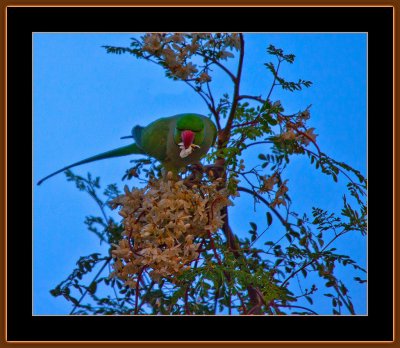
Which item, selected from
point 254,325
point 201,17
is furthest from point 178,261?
point 201,17

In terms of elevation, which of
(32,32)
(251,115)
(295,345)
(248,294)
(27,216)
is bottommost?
(295,345)

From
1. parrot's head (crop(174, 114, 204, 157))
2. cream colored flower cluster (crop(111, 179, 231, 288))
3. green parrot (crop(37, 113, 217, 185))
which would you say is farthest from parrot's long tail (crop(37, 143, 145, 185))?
cream colored flower cluster (crop(111, 179, 231, 288))

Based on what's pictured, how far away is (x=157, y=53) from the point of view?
5.71 ft

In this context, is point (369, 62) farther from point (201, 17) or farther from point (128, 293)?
point (128, 293)

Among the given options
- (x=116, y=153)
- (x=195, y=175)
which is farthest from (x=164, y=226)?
(x=116, y=153)

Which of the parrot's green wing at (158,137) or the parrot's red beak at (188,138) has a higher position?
the parrot's green wing at (158,137)

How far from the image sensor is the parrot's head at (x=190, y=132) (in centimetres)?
182

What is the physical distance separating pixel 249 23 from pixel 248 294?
0.60 metres

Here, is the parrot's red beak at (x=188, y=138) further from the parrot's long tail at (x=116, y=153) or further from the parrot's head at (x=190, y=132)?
the parrot's long tail at (x=116, y=153)

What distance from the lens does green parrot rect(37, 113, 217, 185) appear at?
5.99 ft

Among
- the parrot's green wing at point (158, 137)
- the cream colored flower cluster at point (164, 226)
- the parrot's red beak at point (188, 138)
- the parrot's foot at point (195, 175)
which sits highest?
the parrot's green wing at point (158, 137)

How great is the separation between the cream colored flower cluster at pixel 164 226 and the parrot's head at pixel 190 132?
0.68 ft

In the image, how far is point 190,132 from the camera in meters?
1.82

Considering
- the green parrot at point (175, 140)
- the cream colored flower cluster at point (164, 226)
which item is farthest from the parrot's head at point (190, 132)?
the cream colored flower cluster at point (164, 226)
